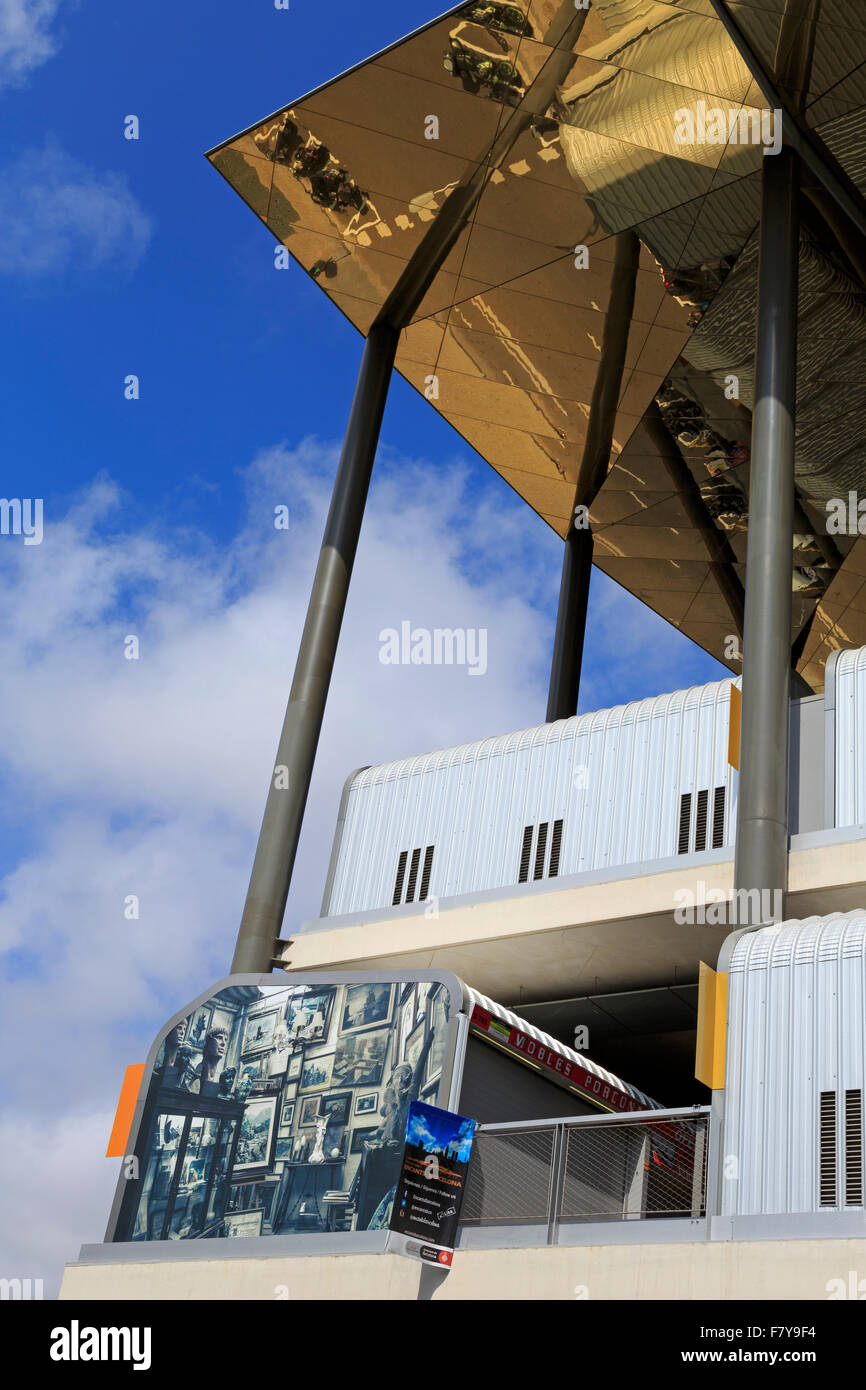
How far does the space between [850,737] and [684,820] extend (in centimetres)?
274

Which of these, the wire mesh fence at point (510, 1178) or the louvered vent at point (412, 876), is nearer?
the wire mesh fence at point (510, 1178)

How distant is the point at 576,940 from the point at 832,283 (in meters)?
13.4

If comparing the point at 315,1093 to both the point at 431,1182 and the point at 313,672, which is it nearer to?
the point at 431,1182

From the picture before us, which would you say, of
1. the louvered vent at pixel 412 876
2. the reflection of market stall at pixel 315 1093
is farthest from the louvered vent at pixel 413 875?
the reflection of market stall at pixel 315 1093

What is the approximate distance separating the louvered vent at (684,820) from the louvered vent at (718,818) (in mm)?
415

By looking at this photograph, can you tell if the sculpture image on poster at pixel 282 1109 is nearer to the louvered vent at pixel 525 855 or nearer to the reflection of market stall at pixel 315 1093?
the reflection of market stall at pixel 315 1093

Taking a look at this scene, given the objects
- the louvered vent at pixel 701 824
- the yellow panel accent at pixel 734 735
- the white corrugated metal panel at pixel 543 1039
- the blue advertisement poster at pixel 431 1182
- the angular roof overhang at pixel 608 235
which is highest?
the angular roof overhang at pixel 608 235

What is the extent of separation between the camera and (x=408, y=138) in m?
24.6

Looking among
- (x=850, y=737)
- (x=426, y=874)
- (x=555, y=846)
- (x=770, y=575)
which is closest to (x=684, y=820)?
(x=555, y=846)

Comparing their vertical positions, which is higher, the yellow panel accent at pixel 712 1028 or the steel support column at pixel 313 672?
the steel support column at pixel 313 672

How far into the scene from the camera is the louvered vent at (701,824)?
1988 centimetres

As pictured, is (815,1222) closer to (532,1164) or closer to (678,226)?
(532,1164)

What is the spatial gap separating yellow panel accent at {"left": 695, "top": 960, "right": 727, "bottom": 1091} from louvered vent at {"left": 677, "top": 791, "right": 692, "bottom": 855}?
543 cm
